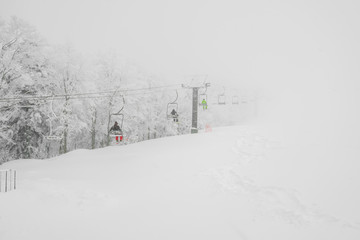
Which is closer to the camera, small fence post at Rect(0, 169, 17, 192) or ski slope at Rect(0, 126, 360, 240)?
ski slope at Rect(0, 126, 360, 240)

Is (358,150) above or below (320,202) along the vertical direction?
above

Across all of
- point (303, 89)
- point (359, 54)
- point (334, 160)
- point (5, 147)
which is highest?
point (359, 54)

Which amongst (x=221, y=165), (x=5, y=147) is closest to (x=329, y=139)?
(x=221, y=165)

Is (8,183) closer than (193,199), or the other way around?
(193,199)

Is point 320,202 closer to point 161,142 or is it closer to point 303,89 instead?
point 161,142

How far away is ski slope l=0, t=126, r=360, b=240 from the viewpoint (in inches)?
231

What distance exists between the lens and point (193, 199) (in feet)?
25.3

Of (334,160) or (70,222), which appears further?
(334,160)

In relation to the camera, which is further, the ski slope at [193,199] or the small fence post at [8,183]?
the small fence post at [8,183]

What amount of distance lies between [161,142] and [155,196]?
26.4ft

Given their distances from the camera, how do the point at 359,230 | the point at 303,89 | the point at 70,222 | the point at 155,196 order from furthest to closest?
the point at 303,89, the point at 155,196, the point at 70,222, the point at 359,230

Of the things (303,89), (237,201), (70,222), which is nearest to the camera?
(70,222)

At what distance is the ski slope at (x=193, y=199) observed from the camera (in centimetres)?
587

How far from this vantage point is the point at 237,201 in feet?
24.4
